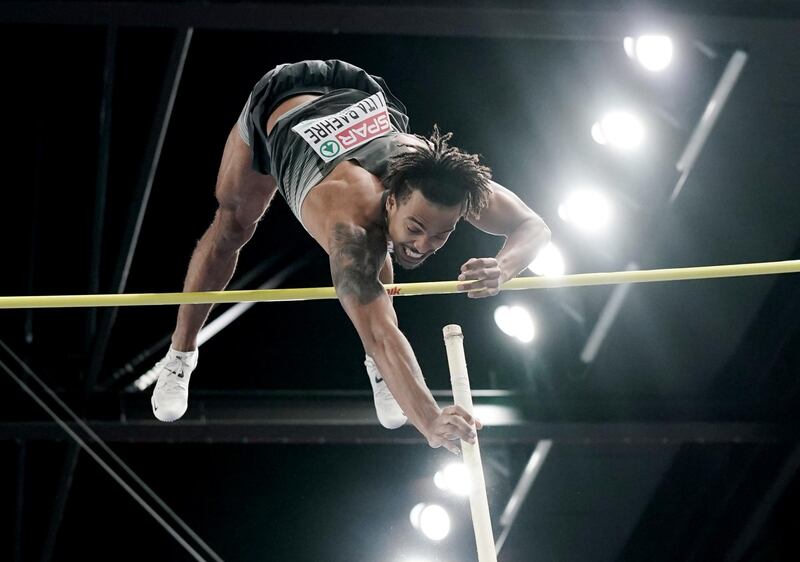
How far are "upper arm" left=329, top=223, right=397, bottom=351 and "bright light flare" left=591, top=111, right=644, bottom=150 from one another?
263 centimetres

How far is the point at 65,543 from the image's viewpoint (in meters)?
7.43

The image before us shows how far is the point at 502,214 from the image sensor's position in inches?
155

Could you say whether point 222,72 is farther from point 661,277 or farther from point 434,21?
point 661,277

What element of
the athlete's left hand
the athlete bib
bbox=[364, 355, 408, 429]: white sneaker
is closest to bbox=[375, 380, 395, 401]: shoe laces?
bbox=[364, 355, 408, 429]: white sneaker

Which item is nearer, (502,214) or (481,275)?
(481,275)

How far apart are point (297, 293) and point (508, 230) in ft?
2.40

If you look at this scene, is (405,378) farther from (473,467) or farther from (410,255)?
(410,255)

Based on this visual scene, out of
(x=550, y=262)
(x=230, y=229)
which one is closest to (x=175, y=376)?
(x=230, y=229)

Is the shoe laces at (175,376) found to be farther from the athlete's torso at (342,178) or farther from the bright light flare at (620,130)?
the bright light flare at (620,130)

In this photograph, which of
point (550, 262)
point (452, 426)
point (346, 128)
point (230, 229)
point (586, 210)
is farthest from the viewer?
point (550, 262)

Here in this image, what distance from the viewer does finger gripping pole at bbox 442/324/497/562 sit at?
132 inches

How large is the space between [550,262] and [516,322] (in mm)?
580

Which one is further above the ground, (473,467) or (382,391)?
(382,391)

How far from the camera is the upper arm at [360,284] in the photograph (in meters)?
3.42
